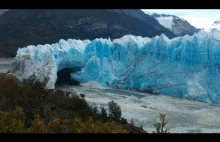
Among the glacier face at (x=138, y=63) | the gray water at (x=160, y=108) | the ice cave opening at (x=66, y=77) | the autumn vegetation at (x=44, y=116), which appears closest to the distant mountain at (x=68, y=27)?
the glacier face at (x=138, y=63)

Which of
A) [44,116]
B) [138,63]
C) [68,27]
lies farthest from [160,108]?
[44,116]

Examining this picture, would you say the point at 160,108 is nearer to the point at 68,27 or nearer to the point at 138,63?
the point at 138,63

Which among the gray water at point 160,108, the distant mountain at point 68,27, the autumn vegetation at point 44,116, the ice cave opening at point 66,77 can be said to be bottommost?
the gray water at point 160,108

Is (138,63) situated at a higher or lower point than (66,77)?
higher

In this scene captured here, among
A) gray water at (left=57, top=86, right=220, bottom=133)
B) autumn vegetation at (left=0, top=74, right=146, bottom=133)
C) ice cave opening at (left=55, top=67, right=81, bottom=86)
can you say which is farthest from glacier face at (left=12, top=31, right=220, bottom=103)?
autumn vegetation at (left=0, top=74, right=146, bottom=133)

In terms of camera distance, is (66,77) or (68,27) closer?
(66,77)

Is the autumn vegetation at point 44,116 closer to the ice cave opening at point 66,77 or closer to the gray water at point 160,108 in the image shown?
the gray water at point 160,108
